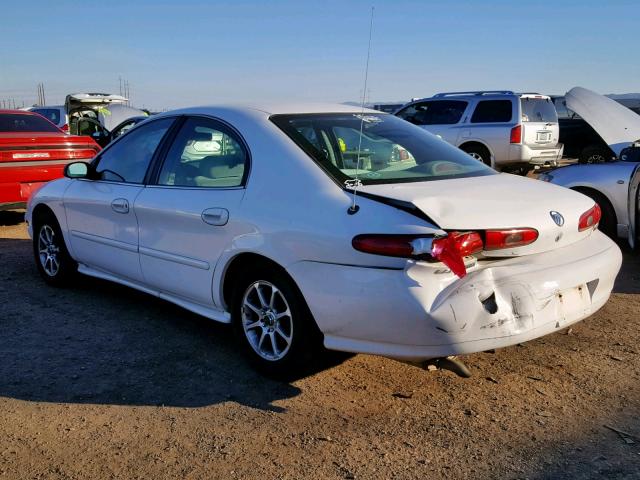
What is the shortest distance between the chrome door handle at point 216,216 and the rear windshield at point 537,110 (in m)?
10.6

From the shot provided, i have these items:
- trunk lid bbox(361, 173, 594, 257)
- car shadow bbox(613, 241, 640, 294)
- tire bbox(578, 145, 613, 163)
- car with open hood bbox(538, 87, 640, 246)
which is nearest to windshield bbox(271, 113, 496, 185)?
trunk lid bbox(361, 173, 594, 257)

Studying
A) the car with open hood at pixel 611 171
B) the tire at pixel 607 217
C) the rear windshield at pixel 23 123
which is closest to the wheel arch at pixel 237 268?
the car with open hood at pixel 611 171

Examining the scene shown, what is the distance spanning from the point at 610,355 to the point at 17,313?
4.26 meters

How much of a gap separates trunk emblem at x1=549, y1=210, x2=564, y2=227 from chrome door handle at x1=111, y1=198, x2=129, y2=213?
9.24 feet

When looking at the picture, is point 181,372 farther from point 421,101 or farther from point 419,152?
point 421,101

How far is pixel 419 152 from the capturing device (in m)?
4.11

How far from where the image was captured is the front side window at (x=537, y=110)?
1329 centimetres

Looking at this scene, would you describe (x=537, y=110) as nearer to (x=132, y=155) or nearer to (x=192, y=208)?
(x=132, y=155)

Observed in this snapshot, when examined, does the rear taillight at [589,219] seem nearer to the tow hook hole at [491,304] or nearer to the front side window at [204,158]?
the tow hook hole at [491,304]

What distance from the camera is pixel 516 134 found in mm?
13000

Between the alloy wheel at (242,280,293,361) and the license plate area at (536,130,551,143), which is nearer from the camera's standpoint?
the alloy wheel at (242,280,293,361)

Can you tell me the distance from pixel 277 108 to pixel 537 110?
34.9ft

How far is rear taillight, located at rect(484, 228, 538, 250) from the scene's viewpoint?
312cm

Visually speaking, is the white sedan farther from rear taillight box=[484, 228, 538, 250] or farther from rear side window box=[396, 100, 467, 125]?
rear side window box=[396, 100, 467, 125]
